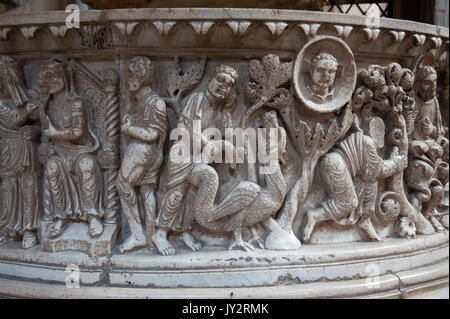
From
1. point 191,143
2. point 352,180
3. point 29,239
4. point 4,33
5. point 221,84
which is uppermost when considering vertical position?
point 4,33

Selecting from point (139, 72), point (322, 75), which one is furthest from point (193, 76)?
point (322, 75)

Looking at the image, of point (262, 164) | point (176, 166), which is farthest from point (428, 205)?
point (176, 166)

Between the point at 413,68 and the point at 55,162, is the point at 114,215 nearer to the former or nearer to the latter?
the point at 55,162

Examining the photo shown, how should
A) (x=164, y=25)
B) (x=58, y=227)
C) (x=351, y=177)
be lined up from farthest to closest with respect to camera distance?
(x=351, y=177)
(x=58, y=227)
(x=164, y=25)

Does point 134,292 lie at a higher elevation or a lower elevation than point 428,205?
lower

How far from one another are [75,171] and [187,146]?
0.62m

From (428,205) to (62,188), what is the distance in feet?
7.14

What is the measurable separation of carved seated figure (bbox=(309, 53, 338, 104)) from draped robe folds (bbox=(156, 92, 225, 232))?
52 centimetres

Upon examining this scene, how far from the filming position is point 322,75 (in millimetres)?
2404

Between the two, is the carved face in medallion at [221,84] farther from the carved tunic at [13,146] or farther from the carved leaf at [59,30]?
the carved tunic at [13,146]

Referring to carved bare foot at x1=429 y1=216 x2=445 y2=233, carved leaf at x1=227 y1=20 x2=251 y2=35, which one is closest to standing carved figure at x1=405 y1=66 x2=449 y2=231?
→ carved bare foot at x1=429 y1=216 x2=445 y2=233

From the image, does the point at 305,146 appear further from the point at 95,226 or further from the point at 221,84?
the point at 95,226

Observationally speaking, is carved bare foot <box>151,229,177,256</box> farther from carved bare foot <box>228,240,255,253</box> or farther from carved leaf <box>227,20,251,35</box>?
carved leaf <box>227,20,251,35</box>

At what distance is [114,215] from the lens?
2441mm
